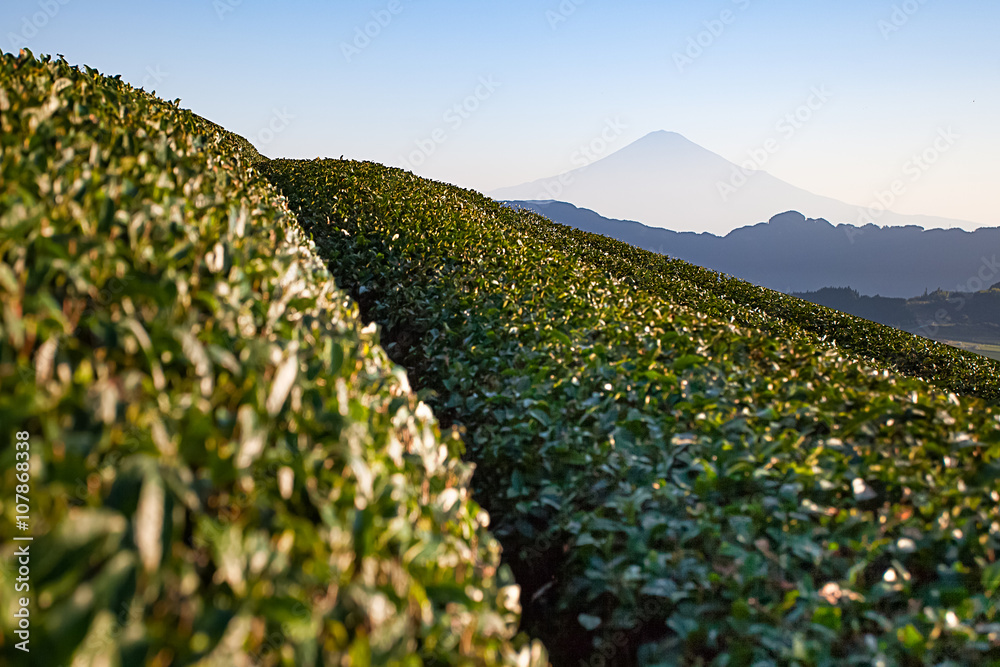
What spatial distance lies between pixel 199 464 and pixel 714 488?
9.68 ft

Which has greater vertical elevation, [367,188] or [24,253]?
[367,188]

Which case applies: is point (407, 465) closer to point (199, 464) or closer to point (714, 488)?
point (199, 464)

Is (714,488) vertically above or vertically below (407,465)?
below

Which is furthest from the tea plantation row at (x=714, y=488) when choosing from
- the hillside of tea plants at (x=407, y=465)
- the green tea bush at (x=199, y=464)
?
the green tea bush at (x=199, y=464)

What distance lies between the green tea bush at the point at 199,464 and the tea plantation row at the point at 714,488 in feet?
4.09

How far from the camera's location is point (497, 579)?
252cm

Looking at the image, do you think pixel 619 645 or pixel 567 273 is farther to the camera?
pixel 567 273

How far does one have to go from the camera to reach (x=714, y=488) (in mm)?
3555

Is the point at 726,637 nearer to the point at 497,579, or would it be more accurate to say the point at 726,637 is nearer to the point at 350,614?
the point at 497,579

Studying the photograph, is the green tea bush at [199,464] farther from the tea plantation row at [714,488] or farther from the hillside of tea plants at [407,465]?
the tea plantation row at [714,488]

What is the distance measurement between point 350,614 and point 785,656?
2.25 metres

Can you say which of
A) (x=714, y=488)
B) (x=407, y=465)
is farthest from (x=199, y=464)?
(x=714, y=488)

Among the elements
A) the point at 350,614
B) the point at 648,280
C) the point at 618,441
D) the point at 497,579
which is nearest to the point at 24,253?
the point at 350,614

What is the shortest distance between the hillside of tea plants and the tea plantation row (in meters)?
0.02
